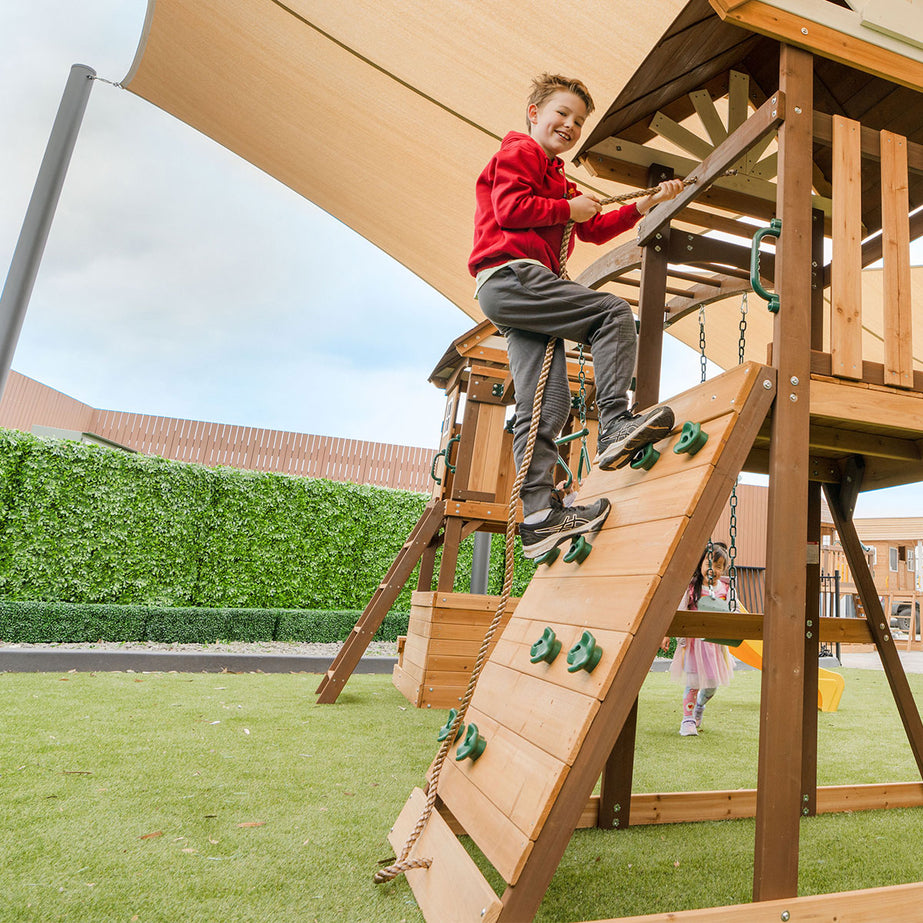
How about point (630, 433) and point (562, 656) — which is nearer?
point (562, 656)

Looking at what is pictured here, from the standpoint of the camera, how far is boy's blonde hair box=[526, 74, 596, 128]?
2162 mm

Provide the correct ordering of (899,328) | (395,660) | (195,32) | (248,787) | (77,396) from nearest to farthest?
(899,328)
(248,787)
(195,32)
(395,660)
(77,396)

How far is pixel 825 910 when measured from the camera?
1.35 m

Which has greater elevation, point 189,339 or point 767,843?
point 189,339

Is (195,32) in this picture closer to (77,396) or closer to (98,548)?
(98,548)

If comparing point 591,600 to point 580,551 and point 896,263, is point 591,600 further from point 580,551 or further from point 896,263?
point 896,263

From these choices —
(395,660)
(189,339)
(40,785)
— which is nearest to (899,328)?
(40,785)

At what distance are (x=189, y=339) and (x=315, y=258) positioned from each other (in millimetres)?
4619

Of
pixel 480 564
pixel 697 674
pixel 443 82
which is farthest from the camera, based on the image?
pixel 480 564

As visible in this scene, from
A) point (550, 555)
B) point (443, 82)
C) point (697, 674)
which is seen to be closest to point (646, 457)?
point (550, 555)

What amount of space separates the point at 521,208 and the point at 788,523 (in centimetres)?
119

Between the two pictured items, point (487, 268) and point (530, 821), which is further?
point (487, 268)

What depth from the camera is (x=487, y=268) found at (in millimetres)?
2086

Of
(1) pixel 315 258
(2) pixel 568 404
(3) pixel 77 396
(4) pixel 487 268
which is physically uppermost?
(1) pixel 315 258
